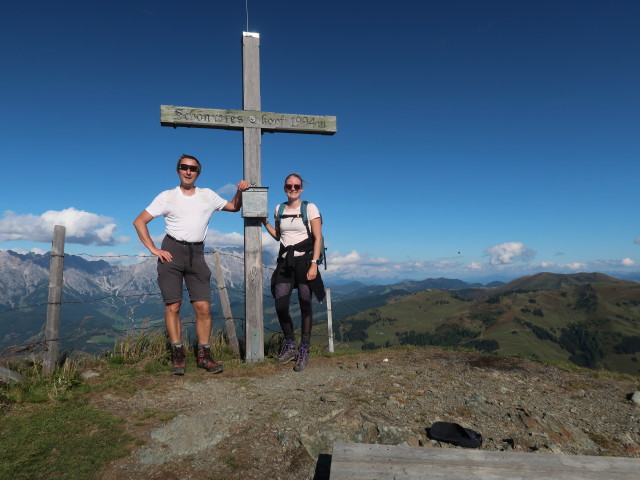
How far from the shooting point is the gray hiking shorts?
6539mm

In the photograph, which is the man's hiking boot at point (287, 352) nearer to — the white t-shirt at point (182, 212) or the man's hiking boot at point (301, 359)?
the man's hiking boot at point (301, 359)

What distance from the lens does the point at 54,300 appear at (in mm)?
6938

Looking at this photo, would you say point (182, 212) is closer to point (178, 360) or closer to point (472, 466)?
point (178, 360)

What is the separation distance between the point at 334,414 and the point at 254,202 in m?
4.52

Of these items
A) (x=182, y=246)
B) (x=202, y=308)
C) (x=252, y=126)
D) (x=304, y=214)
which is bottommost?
(x=202, y=308)

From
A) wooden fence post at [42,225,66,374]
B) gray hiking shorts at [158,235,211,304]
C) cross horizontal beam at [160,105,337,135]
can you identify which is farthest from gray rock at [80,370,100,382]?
cross horizontal beam at [160,105,337,135]

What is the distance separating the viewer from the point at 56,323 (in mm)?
7020

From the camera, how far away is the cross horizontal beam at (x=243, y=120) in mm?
7660

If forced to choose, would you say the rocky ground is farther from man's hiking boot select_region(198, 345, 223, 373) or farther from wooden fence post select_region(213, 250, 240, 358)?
wooden fence post select_region(213, 250, 240, 358)

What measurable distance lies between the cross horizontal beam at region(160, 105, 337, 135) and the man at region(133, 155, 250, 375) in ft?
4.50

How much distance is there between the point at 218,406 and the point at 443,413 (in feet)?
10.1

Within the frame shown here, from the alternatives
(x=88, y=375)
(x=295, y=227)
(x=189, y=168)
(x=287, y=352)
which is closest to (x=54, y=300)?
(x=88, y=375)

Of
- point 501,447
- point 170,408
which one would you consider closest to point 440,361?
point 501,447

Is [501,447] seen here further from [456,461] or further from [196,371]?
[196,371]
